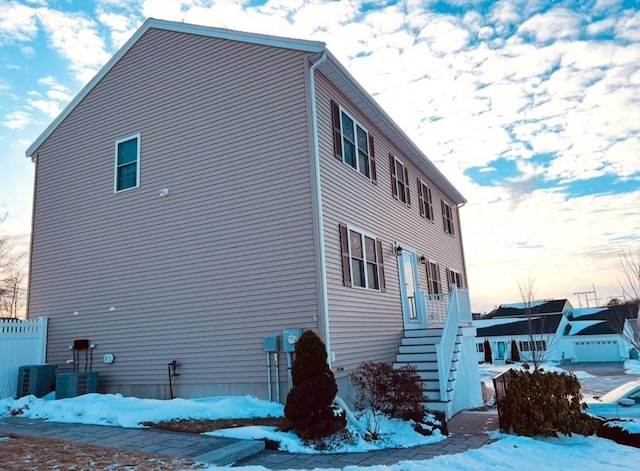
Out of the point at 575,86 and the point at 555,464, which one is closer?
the point at 555,464

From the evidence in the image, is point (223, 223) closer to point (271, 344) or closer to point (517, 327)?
point (271, 344)

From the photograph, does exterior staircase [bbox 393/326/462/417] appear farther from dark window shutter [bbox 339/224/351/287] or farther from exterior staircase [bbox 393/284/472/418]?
dark window shutter [bbox 339/224/351/287]

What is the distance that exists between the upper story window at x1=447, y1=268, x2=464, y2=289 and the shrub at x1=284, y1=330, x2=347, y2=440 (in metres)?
11.4

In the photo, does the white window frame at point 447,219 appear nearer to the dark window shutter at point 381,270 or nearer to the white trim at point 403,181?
the white trim at point 403,181

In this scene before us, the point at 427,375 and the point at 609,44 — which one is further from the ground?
the point at 609,44

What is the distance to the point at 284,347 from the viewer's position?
888 cm

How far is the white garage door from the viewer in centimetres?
3659

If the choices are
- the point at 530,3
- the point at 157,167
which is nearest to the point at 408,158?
the point at 530,3

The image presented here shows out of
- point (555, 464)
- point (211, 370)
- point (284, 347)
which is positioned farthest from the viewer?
point (211, 370)

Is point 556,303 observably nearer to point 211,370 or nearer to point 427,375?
point 427,375

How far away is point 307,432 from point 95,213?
318 inches

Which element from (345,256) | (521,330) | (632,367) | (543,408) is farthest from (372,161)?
(521,330)

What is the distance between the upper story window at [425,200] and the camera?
16.7m

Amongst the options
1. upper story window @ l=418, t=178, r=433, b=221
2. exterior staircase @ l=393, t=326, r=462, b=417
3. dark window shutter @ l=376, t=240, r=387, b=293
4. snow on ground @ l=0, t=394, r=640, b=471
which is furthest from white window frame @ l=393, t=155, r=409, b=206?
snow on ground @ l=0, t=394, r=640, b=471
